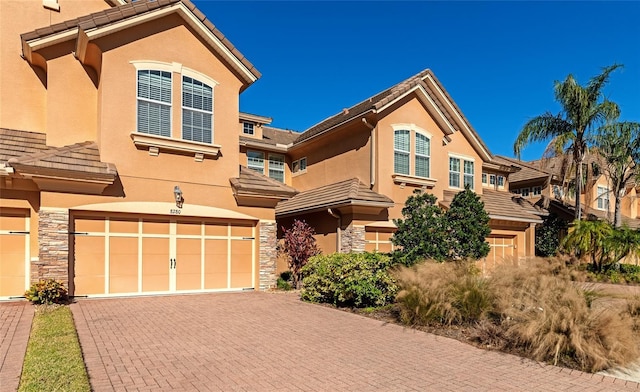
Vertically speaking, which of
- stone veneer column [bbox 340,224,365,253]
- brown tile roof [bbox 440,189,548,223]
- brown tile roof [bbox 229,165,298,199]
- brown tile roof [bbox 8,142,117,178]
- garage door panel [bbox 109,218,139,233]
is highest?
brown tile roof [bbox 8,142,117,178]

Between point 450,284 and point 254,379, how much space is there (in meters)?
5.07

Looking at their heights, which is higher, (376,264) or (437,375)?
(376,264)

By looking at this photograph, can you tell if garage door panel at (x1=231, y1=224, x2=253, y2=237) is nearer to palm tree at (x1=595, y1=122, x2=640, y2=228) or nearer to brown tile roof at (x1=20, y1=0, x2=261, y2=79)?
brown tile roof at (x1=20, y1=0, x2=261, y2=79)

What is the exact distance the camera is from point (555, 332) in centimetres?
671

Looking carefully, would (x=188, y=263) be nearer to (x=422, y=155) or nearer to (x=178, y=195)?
(x=178, y=195)

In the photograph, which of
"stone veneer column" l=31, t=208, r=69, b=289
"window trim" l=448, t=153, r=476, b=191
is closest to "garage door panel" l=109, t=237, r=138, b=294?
"stone veneer column" l=31, t=208, r=69, b=289

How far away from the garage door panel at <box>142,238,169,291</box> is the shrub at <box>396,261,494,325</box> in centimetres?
743

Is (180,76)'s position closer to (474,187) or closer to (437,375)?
(437,375)

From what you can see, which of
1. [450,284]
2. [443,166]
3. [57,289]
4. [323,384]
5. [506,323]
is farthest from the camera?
[443,166]

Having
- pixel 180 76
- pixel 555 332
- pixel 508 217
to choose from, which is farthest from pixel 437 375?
pixel 508 217

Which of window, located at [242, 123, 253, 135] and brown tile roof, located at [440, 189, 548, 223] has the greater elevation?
window, located at [242, 123, 253, 135]

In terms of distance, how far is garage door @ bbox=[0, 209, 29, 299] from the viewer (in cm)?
1119

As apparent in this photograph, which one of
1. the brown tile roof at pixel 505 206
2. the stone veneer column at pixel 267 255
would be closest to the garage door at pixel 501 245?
the brown tile roof at pixel 505 206

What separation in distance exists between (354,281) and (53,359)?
7.13 metres
